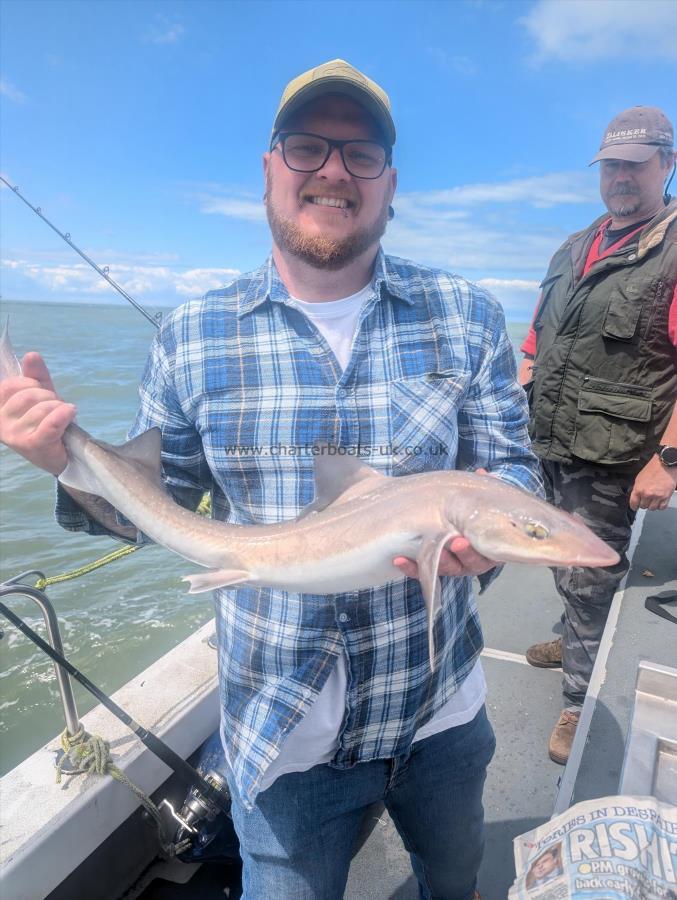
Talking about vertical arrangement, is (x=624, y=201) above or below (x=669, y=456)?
above

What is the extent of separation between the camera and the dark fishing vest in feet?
11.7

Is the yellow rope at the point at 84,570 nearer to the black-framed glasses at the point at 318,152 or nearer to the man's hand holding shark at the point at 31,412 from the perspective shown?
the man's hand holding shark at the point at 31,412

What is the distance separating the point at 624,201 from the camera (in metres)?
3.87

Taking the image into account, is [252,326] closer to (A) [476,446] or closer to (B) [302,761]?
(A) [476,446]

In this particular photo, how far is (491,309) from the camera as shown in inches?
90.8

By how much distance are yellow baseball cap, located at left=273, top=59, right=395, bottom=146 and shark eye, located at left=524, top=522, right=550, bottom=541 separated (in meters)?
1.58

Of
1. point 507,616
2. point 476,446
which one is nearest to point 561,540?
point 476,446

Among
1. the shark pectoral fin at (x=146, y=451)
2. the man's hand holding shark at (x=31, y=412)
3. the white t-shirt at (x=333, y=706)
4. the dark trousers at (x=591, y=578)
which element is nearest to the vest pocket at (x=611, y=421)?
the dark trousers at (x=591, y=578)

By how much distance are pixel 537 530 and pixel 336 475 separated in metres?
0.65

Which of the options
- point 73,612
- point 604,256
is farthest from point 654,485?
point 73,612

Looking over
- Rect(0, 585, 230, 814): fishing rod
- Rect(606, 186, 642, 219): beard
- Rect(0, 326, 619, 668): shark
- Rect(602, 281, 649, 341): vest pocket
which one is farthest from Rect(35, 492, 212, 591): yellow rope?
Rect(606, 186, 642, 219): beard

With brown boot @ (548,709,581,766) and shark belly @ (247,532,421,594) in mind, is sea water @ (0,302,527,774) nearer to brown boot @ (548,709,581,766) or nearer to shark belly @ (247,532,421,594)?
shark belly @ (247,532,421,594)

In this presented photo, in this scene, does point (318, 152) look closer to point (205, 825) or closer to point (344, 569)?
point (344, 569)


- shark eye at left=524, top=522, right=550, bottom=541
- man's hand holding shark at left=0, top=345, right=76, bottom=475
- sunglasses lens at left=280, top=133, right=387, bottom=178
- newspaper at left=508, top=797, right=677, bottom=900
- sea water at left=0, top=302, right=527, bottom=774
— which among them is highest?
sunglasses lens at left=280, top=133, right=387, bottom=178
